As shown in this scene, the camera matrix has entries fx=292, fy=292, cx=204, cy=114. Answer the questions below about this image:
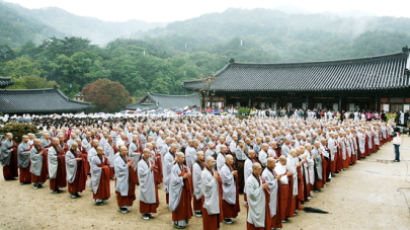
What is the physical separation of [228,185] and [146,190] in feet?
6.96

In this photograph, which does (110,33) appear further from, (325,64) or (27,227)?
(27,227)

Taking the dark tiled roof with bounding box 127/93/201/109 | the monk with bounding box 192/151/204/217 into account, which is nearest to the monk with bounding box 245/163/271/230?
the monk with bounding box 192/151/204/217

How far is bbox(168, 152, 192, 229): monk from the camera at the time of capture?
278 inches

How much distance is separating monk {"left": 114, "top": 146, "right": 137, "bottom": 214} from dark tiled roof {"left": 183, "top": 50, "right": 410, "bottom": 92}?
21044 mm

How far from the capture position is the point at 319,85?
2639 centimetres

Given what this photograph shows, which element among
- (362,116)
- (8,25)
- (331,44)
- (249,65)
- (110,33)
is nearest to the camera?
(362,116)

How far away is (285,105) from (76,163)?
2321 cm

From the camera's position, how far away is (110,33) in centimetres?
19812

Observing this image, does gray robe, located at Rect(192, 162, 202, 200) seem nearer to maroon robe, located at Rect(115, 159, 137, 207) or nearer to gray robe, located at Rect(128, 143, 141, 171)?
maroon robe, located at Rect(115, 159, 137, 207)

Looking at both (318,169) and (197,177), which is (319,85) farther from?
(197,177)

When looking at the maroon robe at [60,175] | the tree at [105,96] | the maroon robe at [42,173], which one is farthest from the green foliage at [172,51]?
the maroon robe at [60,175]

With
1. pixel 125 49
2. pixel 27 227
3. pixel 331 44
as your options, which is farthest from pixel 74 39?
pixel 331 44

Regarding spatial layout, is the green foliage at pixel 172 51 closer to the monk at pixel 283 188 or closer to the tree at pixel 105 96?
the tree at pixel 105 96

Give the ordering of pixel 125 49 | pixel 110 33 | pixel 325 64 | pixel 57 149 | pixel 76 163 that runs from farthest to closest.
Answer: pixel 110 33
pixel 125 49
pixel 325 64
pixel 57 149
pixel 76 163
